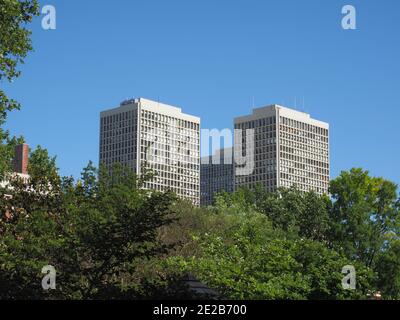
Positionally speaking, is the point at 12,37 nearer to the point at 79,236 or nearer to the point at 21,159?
the point at 79,236

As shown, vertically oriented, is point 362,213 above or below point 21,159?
below

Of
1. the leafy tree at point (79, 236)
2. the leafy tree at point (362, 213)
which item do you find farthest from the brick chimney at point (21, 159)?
the leafy tree at point (79, 236)

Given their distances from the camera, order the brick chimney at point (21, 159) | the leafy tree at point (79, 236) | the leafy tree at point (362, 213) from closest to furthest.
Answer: the leafy tree at point (79, 236)
the leafy tree at point (362, 213)
the brick chimney at point (21, 159)

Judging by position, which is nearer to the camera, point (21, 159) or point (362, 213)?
point (362, 213)

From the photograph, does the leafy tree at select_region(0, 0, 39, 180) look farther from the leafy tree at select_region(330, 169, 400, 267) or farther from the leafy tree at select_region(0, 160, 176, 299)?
the leafy tree at select_region(330, 169, 400, 267)

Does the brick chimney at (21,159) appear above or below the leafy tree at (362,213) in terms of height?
above

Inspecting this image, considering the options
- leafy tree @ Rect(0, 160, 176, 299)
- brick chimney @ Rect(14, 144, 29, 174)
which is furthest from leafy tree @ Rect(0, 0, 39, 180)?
brick chimney @ Rect(14, 144, 29, 174)

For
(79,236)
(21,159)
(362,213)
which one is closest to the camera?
(79,236)

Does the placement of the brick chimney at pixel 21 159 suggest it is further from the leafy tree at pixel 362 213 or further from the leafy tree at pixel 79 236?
the leafy tree at pixel 79 236

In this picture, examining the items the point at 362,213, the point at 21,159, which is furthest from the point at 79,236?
the point at 21,159

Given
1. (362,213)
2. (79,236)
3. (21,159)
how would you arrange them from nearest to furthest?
(79,236) → (362,213) → (21,159)

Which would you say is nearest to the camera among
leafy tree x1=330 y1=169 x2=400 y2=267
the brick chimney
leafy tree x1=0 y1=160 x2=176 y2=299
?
leafy tree x1=0 y1=160 x2=176 y2=299

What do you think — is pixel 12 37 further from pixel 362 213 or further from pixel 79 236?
pixel 362 213
